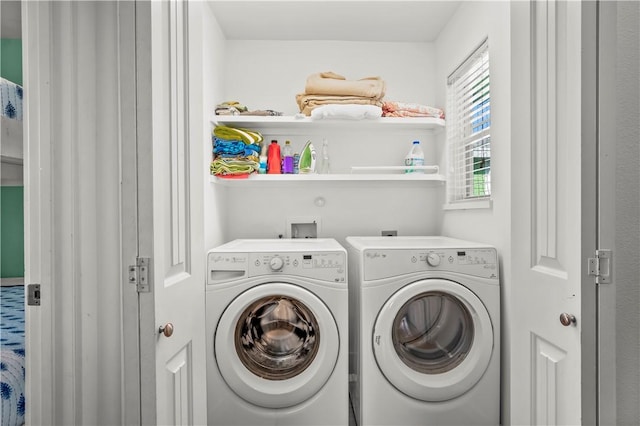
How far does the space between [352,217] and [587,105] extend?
1.84 m

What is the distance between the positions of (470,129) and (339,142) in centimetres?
87

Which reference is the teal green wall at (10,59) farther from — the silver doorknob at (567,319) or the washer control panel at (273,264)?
the silver doorknob at (567,319)

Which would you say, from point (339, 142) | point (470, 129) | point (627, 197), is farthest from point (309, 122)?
point (627, 197)

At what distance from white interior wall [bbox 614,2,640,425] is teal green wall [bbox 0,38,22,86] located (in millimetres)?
1788

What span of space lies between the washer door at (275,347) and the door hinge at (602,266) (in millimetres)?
1104

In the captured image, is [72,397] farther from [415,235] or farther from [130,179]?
[415,235]

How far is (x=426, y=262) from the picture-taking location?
1757mm

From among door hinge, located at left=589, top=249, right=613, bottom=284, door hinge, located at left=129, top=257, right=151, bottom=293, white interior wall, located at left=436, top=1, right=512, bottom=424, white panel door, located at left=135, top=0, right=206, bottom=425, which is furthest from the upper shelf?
door hinge, located at left=589, top=249, right=613, bottom=284

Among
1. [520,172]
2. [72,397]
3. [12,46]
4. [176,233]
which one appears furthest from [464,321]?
[12,46]

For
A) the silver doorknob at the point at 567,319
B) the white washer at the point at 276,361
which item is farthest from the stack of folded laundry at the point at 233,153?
the silver doorknob at the point at 567,319

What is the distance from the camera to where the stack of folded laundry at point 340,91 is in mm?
2271

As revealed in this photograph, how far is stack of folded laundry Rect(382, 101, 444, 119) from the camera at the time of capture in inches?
93.0

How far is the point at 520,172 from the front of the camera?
46.0 inches

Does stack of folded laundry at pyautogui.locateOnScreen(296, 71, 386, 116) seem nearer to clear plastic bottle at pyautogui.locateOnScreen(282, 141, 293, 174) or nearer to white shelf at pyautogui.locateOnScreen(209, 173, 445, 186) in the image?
clear plastic bottle at pyautogui.locateOnScreen(282, 141, 293, 174)
